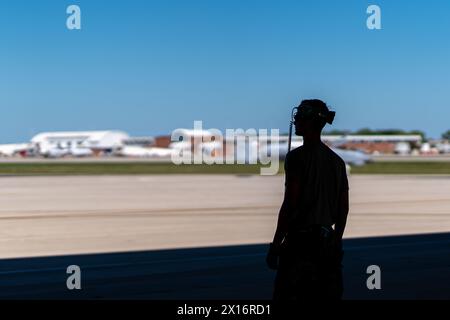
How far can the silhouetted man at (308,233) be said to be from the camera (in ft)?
16.4

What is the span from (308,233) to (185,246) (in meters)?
8.18

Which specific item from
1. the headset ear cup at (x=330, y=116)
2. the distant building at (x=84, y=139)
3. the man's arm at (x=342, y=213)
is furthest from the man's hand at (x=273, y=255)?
the distant building at (x=84, y=139)

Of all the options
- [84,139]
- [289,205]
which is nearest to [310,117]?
[289,205]

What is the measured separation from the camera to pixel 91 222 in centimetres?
1755

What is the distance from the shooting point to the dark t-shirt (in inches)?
197

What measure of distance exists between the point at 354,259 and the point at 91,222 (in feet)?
26.8

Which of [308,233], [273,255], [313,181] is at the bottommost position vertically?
[273,255]

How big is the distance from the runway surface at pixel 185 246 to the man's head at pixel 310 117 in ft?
11.6

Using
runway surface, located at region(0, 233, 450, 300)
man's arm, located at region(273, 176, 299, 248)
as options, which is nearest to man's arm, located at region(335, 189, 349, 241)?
man's arm, located at region(273, 176, 299, 248)

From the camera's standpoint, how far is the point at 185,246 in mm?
13023

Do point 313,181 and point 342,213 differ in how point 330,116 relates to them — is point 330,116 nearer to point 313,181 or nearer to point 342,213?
point 313,181

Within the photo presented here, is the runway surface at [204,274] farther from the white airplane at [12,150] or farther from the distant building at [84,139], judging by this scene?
the distant building at [84,139]
